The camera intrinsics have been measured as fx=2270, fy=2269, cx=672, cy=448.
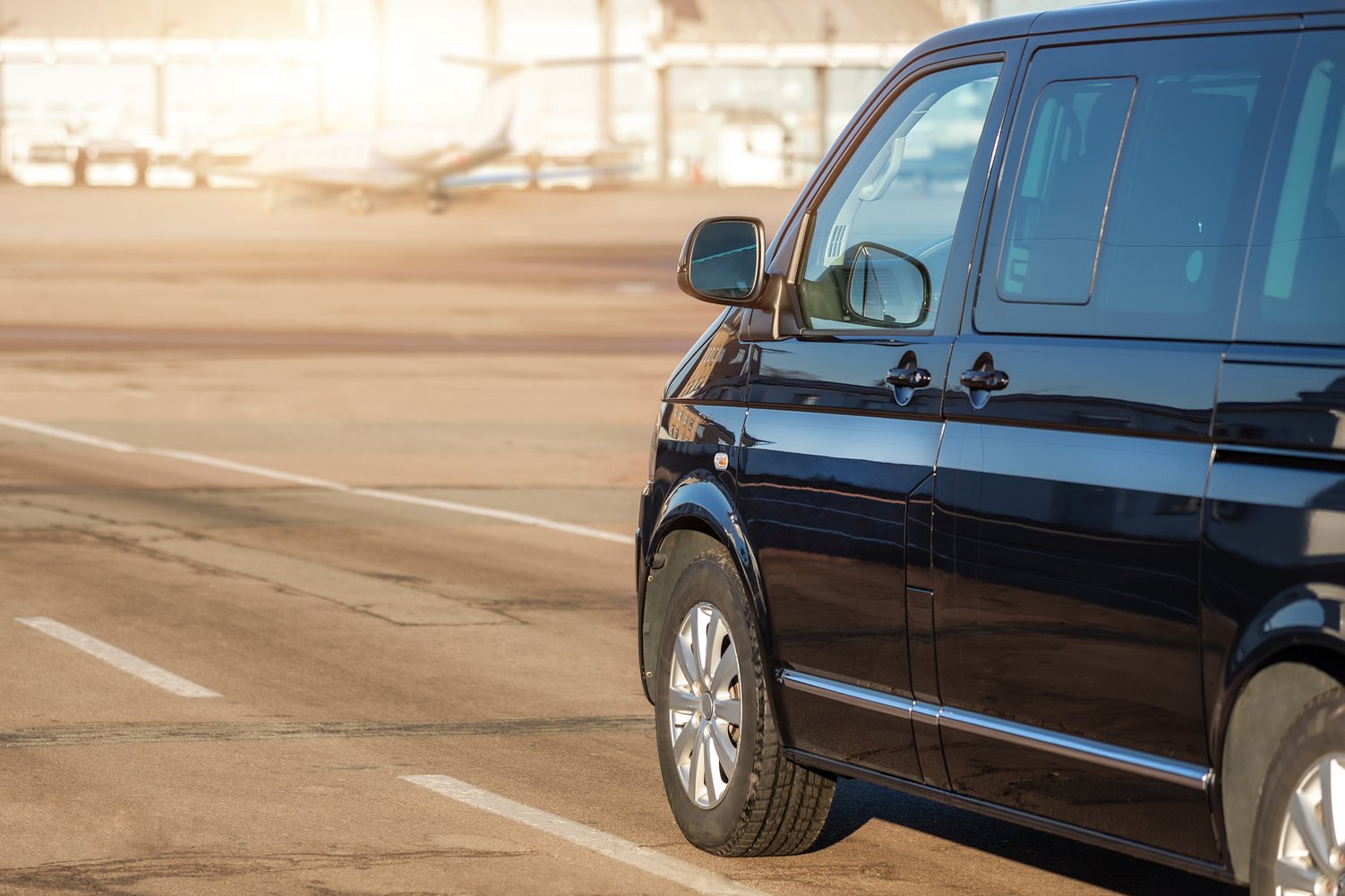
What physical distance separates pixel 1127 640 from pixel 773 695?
1480mm

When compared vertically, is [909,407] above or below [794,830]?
above

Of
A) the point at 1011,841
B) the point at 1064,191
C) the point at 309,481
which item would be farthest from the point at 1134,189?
the point at 309,481

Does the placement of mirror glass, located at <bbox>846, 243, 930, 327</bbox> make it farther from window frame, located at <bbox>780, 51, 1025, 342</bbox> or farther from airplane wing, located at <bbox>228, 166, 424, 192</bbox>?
airplane wing, located at <bbox>228, 166, 424, 192</bbox>

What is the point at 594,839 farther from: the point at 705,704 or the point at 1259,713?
the point at 1259,713

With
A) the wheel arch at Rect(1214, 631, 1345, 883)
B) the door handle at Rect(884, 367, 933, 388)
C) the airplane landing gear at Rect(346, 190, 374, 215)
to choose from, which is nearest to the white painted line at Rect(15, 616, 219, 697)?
the door handle at Rect(884, 367, 933, 388)

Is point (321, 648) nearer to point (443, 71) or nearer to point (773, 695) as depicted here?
point (773, 695)

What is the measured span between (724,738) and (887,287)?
135 cm

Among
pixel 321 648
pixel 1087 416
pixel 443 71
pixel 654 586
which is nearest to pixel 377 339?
pixel 321 648

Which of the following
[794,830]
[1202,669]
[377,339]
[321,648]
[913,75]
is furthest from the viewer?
[377,339]

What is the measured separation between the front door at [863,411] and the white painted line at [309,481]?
7.06m

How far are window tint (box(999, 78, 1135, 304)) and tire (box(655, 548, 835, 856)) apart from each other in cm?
139

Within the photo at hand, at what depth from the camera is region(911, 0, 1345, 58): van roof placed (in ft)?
14.8

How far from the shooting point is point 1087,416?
467cm

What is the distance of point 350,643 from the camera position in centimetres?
968
